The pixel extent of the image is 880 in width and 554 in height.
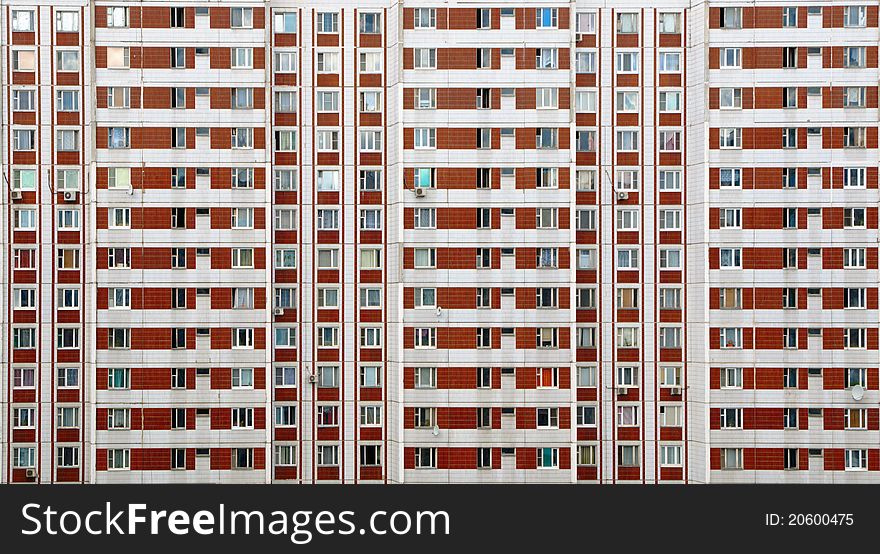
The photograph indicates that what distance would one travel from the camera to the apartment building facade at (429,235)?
168 ft

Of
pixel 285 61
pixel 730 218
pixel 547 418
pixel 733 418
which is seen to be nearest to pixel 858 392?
pixel 733 418

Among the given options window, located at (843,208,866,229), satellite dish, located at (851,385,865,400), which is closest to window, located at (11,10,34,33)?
window, located at (843,208,866,229)

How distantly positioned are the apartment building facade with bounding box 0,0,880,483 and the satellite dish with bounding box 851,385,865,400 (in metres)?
0.35

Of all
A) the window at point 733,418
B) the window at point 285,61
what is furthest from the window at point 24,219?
the window at point 733,418

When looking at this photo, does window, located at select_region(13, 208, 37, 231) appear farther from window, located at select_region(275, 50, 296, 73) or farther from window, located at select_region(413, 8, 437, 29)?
window, located at select_region(413, 8, 437, 29)

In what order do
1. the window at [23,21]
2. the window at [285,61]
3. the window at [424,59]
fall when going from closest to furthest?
the window at [23,21] < the window at [424,59] < the window at [285,61]

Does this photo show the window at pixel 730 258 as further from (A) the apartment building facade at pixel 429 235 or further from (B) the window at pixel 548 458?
(B) the window at pixel 548 458

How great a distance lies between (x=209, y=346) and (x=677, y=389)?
22.1 m

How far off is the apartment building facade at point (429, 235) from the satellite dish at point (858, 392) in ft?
1.14

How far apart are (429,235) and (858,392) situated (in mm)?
21170

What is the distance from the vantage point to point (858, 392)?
51.4m

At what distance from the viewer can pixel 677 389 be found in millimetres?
52531

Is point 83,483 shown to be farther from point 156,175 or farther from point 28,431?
point 156,175

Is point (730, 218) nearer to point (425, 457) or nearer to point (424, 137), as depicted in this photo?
point (424, 137)
